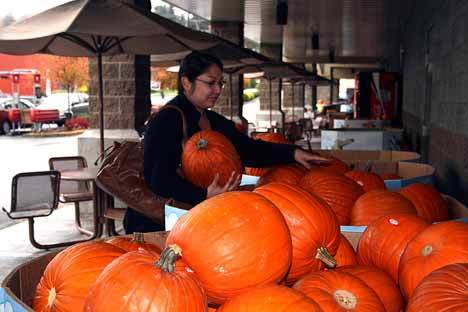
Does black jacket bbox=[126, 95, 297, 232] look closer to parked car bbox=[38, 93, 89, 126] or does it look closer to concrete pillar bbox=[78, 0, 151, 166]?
concrete pillar bbox=[78, 0, 151, 166]

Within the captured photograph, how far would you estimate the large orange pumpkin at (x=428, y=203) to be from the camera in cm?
266

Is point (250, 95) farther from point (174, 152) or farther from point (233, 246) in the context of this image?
point (233, 246)

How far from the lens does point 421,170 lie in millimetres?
3951

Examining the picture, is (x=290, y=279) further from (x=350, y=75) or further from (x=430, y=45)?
(x=350, y=75)

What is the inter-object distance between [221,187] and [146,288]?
1.41m

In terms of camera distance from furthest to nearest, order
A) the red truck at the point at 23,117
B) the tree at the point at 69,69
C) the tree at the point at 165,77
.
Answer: the tree at the point at 165,77 → the tree at the point at 69,69 → the red truck at the point at 23,117

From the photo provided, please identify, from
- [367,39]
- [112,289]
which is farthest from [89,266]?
[367,39]

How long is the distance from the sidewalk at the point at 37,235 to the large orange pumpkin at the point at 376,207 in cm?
439

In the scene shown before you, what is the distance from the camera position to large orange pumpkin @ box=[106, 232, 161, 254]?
5.81 feet

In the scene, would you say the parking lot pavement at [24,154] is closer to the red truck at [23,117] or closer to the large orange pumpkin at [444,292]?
the red truck at [23,117]

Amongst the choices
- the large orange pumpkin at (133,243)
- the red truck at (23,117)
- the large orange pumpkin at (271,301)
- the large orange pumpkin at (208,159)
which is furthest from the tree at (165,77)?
the large orange pumpkin at (271,301)

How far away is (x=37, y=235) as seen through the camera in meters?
7.53

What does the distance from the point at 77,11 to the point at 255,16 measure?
1186cm

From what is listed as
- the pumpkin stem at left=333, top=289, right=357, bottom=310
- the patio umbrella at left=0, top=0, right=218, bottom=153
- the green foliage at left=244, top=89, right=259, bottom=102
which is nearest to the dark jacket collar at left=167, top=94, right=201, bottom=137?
the pumpkin stem at left=333, top=289, right=357, bottom=310
